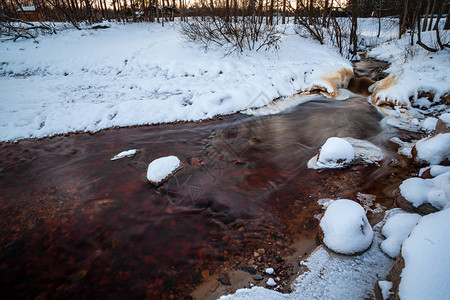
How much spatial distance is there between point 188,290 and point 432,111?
7.94m

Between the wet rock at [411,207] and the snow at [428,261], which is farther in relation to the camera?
the wet rock at [411,207]

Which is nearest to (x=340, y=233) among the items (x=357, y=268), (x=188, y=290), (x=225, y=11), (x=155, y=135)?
(x=357, y=268)

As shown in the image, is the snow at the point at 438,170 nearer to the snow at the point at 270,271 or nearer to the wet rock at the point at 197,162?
the snow at the point at 270,271

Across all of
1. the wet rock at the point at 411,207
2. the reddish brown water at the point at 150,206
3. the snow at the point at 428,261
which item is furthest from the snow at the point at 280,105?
the snow at the point at 428,261

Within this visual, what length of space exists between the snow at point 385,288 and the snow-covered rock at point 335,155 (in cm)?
239

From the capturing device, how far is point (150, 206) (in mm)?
3510

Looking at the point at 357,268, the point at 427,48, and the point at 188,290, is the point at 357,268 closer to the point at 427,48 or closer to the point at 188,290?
the point at 188,290

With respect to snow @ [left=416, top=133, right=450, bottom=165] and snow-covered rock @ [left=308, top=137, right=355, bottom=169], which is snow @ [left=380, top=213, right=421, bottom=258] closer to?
snow-covered rock @ [left=308, top=137, right=355, bottom=169]

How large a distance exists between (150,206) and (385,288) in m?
3.01

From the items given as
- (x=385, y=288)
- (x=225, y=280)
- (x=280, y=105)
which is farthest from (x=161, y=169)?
(x=280, y=105)

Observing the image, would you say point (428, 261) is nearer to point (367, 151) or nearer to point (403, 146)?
point (367, 151)

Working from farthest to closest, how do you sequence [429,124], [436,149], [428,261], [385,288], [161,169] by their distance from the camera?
[429,124] < [161,169] < [436,149] < [385,288] < [428,261]

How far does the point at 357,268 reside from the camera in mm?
2344

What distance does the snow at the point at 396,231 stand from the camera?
2430mm
